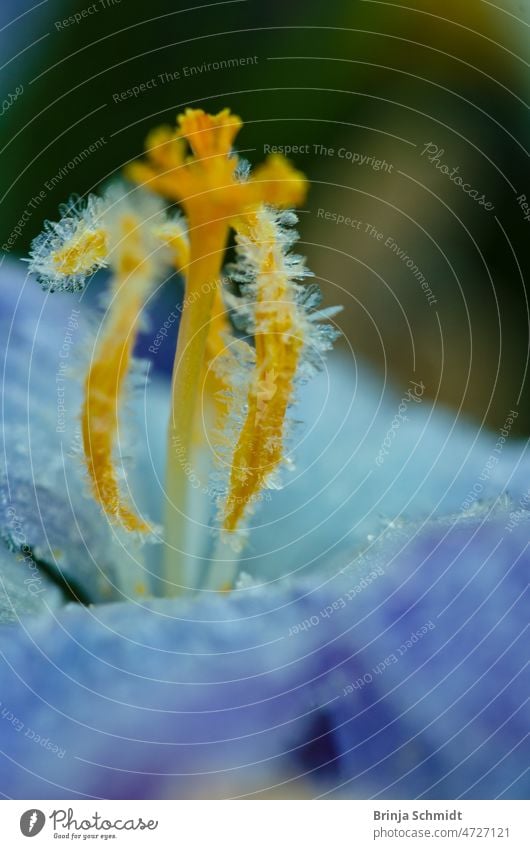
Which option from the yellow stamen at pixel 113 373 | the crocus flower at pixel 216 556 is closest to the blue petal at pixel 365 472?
the crocus flower at pixel 216 556

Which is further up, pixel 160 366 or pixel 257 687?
pixel 160 366

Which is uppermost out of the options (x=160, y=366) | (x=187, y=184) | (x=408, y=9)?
(x=408, y=9)

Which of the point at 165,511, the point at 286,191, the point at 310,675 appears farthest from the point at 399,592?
the point at 286,191

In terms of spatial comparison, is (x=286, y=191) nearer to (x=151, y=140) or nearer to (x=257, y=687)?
(x=151, y=140)
